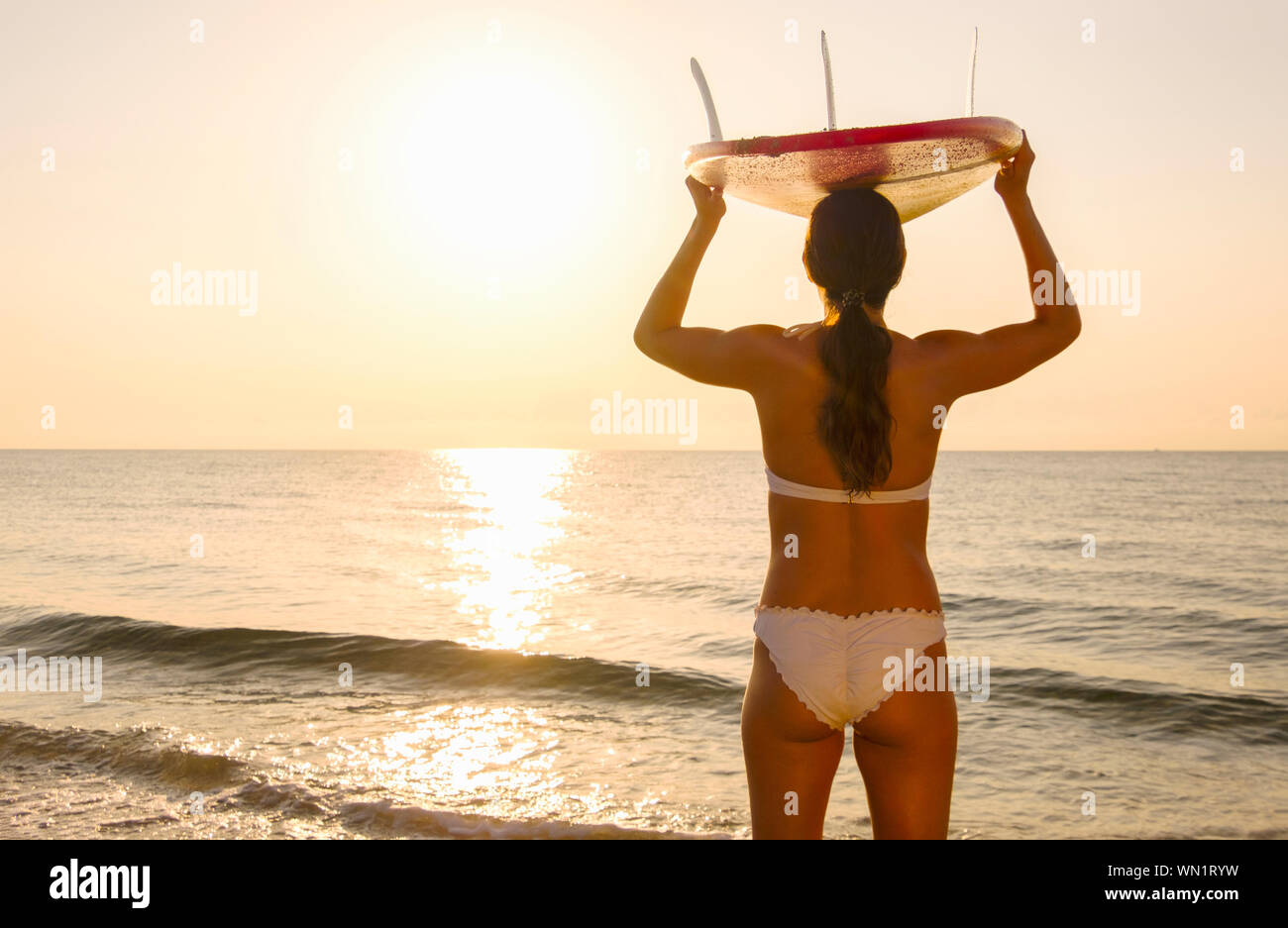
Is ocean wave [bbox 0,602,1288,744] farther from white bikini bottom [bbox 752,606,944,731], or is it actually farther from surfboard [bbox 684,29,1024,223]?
surfboard [bbox 684,29,1024,223]

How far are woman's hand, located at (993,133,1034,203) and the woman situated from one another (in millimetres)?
136

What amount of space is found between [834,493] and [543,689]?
9310 millimetres

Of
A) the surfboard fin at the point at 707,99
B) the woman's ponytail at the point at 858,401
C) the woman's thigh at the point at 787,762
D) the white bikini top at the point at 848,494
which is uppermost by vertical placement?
the surfboard fin at the point at 707,99

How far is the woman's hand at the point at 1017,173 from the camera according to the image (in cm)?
257

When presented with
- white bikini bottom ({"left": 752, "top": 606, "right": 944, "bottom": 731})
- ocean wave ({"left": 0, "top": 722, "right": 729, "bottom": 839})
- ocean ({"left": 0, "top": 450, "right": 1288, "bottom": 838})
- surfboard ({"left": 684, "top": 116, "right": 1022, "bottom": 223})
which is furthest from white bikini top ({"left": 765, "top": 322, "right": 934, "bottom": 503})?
ocean ({"left": 0, "top": 450, "right": 1288, "bottom": 838})

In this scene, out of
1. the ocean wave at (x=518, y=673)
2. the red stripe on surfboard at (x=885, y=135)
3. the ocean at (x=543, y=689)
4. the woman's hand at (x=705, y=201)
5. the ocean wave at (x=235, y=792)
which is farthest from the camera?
the ocean wave at (x=518, y=673)

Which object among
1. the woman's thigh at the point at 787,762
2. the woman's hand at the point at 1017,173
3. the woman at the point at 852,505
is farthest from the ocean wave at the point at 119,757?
the woman's hand at the point at 1017,173

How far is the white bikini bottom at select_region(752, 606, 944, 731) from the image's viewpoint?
2.44m

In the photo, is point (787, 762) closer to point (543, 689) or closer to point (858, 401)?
point (858, 401)

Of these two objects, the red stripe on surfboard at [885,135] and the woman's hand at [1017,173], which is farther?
the woman's hand at [1017,173]

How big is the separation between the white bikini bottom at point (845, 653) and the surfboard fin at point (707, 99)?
1264mm

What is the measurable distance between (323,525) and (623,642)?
71.6 ft

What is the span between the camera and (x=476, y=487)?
72062 millimetres

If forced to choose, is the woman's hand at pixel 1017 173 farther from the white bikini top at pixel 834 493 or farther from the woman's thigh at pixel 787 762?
the woman's thigh at pixel 787 762
